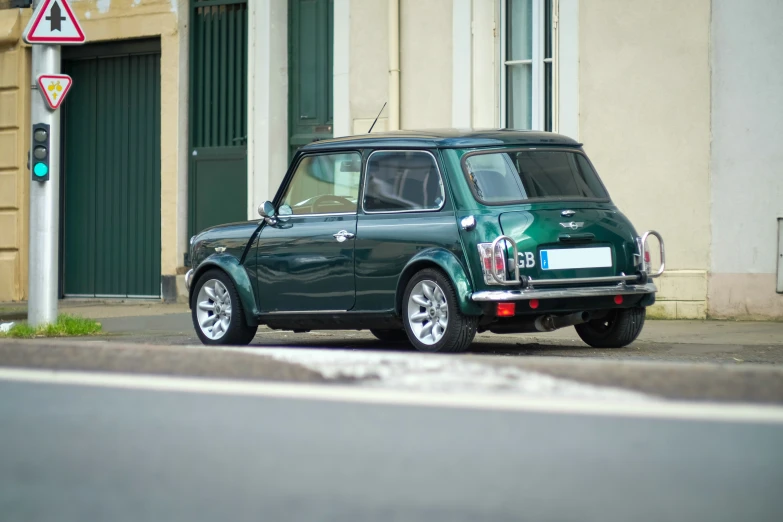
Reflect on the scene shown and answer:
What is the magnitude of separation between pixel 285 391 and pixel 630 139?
30.2ft

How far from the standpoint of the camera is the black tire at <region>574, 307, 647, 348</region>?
10.3 metres

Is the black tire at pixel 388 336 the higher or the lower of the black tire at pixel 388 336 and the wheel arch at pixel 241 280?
the lower

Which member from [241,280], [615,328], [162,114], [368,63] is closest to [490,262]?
[615,328]

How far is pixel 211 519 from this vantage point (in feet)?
12.5

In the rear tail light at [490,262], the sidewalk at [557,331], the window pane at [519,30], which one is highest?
the window pane at [519,30]

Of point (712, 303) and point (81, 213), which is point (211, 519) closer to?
point (712, 303)

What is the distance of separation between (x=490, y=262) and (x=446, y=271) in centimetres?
35

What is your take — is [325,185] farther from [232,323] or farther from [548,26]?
[548,26]

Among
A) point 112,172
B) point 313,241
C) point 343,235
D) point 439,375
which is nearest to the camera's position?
point 439,375

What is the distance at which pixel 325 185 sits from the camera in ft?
35.1

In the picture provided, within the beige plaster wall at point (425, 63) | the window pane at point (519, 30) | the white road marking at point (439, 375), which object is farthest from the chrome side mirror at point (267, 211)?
the window pane at point (519, 30)

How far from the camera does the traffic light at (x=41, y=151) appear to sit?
12.0 meters

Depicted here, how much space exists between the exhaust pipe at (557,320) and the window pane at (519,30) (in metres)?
6.89

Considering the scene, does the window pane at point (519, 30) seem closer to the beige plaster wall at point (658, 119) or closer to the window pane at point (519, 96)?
the window pane at point (519, 96)
